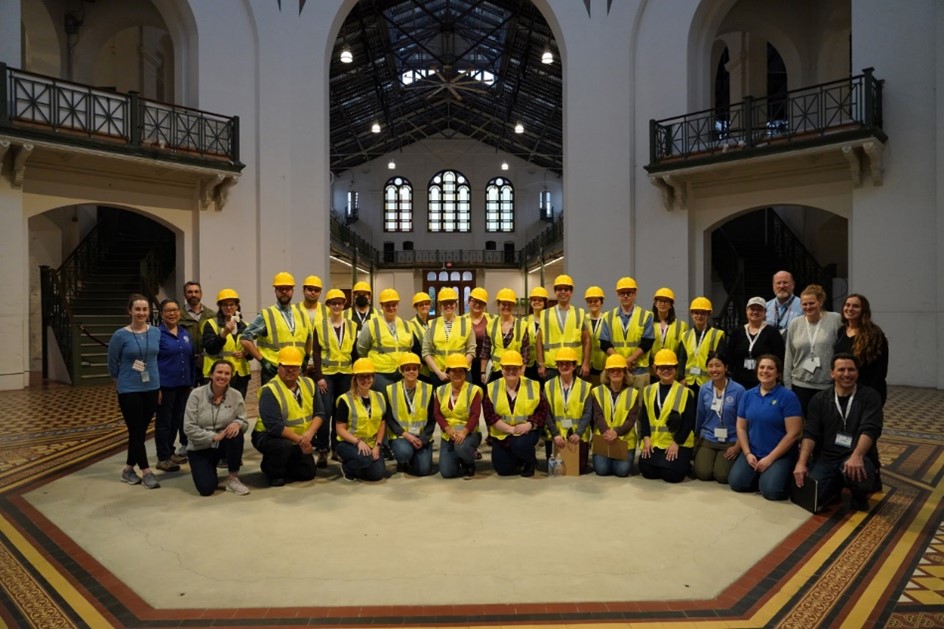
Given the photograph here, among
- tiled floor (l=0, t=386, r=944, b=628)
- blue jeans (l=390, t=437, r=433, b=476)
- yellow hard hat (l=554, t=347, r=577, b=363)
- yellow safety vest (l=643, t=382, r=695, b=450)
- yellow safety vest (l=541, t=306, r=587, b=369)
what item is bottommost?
tiled floor (l=0, t=386, r=944, b=628)

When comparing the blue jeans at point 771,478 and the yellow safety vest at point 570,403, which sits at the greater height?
the yellow safety vest at point 570,403

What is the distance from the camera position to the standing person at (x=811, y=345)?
5.53m

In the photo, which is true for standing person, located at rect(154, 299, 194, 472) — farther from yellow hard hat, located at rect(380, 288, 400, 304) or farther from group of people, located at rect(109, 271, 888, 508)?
yellow hard hat, located at rect(380, 288, 400, 304)

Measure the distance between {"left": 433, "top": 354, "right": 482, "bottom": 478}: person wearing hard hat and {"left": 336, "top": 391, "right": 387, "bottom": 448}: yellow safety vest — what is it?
22.1 inches

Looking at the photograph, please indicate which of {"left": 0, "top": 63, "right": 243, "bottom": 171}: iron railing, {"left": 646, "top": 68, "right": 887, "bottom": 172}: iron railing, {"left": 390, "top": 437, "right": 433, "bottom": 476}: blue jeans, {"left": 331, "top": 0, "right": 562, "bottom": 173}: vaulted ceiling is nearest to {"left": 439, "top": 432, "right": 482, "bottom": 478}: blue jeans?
{"left": 390, "top": 437, "right": 433, "bottom": 476}: blue jeans

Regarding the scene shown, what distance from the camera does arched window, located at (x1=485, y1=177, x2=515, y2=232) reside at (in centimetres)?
4006

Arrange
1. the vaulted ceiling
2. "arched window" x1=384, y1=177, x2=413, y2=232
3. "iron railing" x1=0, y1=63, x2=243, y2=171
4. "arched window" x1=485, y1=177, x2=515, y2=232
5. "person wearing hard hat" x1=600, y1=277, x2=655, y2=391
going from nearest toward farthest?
1. "person wearing hard hat" x1=600, y1=277, x2=655, y2=391
2. "iron railing" x1=0, y1=63, x2=243, y2=171
3. the vaulted ceiling
4. "arched window" x1=384, y1=177, x2=413, y2=232
5. "arched window" x1=485, y1=177, x2=515, y2=232

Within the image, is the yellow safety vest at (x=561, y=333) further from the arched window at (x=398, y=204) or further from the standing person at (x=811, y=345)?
the arched window at (x=398, y=204)

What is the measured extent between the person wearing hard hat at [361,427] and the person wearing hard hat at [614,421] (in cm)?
208

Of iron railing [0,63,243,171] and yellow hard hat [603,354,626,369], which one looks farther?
iron railing [0,63,243,171]

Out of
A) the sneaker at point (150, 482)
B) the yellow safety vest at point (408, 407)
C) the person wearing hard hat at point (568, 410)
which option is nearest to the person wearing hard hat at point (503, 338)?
the person wearing hard hat at point (568, 410)

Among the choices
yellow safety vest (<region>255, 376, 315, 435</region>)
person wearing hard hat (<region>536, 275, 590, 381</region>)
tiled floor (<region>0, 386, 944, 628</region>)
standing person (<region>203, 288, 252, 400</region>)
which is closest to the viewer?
tiled floor (<region>0, 386, 944, 628</region>)

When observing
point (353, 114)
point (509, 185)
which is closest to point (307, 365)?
point (353, 114)

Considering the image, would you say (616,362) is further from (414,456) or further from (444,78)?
(444,78)
